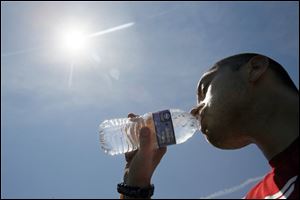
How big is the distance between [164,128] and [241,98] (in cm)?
109

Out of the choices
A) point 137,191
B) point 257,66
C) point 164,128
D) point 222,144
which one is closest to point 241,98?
point 257,66

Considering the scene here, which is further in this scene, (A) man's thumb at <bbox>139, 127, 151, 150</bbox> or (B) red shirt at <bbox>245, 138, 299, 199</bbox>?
(A) man's thumb at <bbox>139, 127, 151, 150</bbox>

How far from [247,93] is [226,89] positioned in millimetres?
228

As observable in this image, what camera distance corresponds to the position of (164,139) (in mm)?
4699

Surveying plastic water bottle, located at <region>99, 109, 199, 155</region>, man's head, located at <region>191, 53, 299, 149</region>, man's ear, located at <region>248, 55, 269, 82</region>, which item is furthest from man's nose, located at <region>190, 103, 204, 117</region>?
plastic water bottle, located at <region>99, 109, 199, 155</region>

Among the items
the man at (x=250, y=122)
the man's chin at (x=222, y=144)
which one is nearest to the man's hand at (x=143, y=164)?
the man at (x=250, y=122)

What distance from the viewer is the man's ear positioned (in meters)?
4.24

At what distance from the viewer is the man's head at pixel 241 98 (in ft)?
13.4

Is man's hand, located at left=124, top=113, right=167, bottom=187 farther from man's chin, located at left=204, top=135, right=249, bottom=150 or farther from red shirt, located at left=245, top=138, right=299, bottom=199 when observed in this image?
red shirt, located at left=245, top=138, right=299, bottom=199

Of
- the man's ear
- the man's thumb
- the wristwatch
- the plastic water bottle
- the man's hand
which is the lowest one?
the wristwatch

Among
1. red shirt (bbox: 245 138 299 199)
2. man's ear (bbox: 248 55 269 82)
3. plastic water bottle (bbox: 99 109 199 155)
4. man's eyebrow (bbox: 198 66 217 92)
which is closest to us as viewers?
red shirt (bbox: 245 138 299 199)

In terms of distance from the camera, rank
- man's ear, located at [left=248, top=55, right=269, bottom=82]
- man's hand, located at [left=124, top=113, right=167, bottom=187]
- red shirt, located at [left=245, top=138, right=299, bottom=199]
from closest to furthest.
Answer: red shirt, located at [left=245, top=138, right=299, bottom=199] < man's hand, located at [left=124, top=113, right=167, bottom=187] < man's ear, located at [left=248, top=55, right=269, bottom=82]

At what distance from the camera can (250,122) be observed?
4109 millimetres

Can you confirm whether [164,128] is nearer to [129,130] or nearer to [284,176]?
[284,176]
